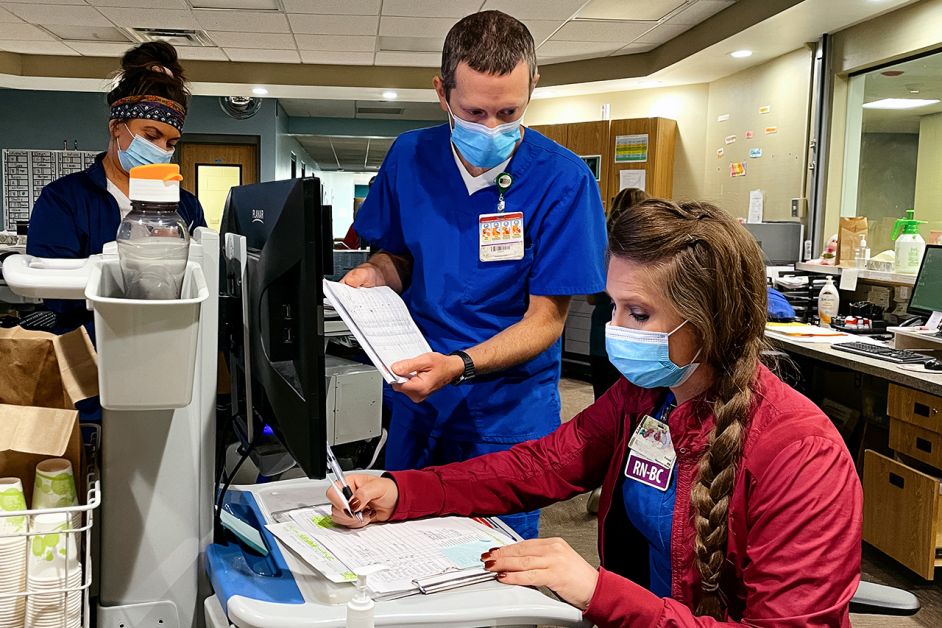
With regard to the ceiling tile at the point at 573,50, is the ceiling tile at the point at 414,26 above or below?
above

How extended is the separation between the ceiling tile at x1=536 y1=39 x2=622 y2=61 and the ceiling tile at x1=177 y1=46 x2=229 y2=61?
282 centimetres

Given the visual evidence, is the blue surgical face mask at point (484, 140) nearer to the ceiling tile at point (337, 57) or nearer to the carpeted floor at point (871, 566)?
the carpeted floor at point (871, 566)

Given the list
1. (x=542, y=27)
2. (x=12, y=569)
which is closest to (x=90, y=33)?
(x=542, y=27)

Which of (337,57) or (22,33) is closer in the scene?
(22,33)

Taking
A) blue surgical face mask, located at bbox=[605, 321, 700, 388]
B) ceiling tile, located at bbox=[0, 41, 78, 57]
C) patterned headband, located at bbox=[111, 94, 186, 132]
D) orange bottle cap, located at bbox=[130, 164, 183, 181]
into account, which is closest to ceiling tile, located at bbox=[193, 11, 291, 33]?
ceiling tile, located at bbox=[0, 41, 78, 57]

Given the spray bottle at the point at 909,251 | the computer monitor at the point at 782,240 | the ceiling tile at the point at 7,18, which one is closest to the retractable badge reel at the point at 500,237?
the spray bottle at the point at 909,251

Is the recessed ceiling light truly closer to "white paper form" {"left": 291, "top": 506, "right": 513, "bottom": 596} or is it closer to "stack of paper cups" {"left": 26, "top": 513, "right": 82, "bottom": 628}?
"white paper form" {"left": 291, "top": 506, "right": 513, "bottom": 596}

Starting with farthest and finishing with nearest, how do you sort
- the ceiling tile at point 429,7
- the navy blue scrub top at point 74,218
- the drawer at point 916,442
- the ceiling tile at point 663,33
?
1. the ceiling tile at point 663,33
2. the ceiling tile at point 429,7
3. the drawer at point 916,442
4. the navy blue scrub top at point 74,218

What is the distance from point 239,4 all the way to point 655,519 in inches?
212

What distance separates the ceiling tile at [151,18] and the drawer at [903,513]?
17.2 feet

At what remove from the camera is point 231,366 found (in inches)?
48.1

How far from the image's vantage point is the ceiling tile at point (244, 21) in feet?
18.9

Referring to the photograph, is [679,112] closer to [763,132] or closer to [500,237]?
[763,132]

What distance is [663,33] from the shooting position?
19.7 ft
